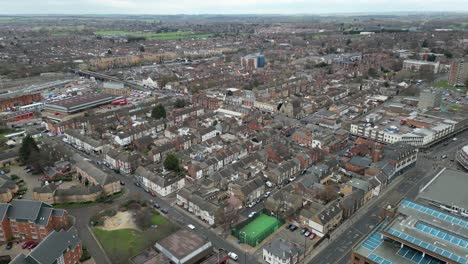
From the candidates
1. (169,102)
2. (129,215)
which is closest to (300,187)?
(129,215)

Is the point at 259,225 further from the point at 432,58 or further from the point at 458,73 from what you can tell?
the point at 432,58

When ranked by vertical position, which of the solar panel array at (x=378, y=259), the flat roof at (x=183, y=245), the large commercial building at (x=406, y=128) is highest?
the solar panel array at (x=378, y=259)

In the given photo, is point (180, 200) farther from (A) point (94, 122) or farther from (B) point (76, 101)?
(B) point (76, 101)

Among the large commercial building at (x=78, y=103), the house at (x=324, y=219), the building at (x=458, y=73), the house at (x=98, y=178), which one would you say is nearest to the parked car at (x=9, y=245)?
the house at (x=98, y=178)

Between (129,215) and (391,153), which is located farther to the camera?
(391,153)

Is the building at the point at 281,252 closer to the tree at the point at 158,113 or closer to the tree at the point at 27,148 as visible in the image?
the tree at the point at 27,148

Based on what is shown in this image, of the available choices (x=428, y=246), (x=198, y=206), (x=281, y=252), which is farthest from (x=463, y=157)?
(x=198, y=206)

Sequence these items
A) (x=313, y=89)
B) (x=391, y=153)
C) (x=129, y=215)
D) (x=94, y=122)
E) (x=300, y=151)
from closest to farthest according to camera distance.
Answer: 1. (x=129, y=215)
2. (x=391, y=153)
3. (x=300, y=151)
4. (x=94, y=122)
5. (x=313, y=89)

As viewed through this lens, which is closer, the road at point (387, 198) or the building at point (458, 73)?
the road at point (387, 198)
